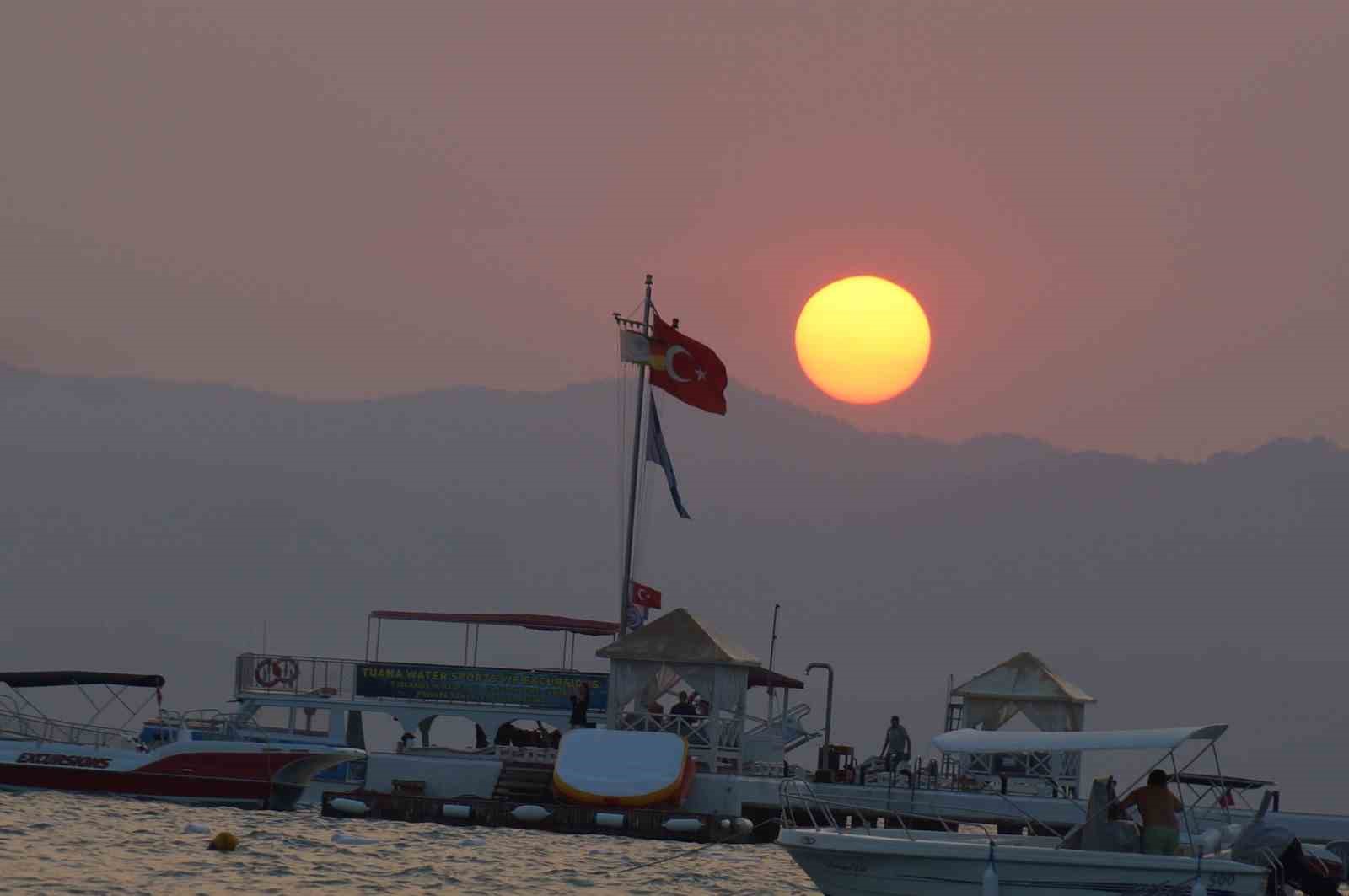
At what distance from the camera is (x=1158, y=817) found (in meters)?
31.2

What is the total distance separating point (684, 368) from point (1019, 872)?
29.5 metres

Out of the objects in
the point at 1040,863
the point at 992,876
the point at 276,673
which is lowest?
the point at 992,876

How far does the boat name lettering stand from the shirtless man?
30.8 meters

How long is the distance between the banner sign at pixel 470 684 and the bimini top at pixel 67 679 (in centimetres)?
628

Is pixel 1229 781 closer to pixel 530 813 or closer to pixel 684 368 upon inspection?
pixel 530 813

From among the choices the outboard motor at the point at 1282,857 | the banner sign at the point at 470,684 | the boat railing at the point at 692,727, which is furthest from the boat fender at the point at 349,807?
the outboard motor at the point at 1282,857

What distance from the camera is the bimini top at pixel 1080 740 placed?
31.4 meters

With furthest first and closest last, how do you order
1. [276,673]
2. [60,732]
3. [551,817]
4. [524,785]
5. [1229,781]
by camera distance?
[276,673], [60,732], [1229,781], [524,785], [551,817]

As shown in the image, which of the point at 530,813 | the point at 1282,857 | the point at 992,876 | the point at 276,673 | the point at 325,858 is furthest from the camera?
the point at 276,673

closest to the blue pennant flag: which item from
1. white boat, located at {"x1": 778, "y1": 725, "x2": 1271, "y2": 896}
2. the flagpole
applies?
the flagpole

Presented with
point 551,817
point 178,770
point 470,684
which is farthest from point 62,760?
point 551,817

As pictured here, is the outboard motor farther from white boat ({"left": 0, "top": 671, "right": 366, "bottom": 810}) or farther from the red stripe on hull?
the red stripe on hull

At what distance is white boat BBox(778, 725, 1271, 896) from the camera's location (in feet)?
99.6

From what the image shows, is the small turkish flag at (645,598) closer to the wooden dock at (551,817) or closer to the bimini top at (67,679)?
the wooden dock at (551,817)
